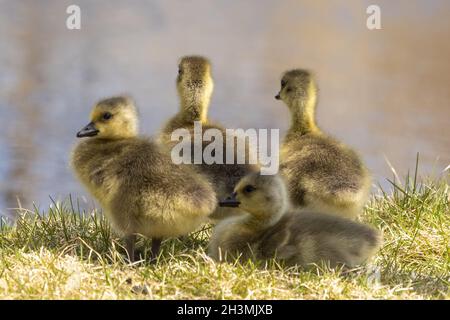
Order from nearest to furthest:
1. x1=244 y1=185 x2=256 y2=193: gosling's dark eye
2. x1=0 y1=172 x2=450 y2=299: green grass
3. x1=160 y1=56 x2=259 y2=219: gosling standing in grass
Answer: x1=0 y1=172 x2=450 y2=299: green grass < x1=244 y1=185 x2=256 y2=193: gosling's dark eye < x1=160 y1=56 x2=259 y2=219: gosling standing in grass

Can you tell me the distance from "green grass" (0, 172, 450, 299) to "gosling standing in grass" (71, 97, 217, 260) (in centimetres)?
14

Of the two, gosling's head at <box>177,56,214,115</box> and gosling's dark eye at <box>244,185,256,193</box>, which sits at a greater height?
gosling's head at <box>177,56,214,115</box>

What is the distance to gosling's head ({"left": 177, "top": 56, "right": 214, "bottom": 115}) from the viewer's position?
459cm

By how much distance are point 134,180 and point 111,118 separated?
304 millimetres

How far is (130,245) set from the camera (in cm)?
392

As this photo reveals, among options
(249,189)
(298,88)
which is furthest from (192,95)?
(249,189)

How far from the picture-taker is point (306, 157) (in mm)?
4348

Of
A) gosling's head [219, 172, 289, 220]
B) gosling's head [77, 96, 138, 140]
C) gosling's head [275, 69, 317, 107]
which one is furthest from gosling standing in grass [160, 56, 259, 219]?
gosling's head [219, 172, 289, 220]

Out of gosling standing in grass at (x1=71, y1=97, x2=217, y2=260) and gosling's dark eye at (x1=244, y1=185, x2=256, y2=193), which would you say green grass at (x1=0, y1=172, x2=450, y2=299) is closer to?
gosling standing in grass at (x1=71, y1=97, x2=217, y2=260)

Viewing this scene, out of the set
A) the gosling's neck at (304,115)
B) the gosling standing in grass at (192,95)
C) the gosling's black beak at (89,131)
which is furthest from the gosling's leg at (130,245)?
the gosling's neck at (304,115)

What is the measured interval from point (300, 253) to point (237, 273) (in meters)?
0.35

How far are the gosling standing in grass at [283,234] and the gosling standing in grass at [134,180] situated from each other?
148mm

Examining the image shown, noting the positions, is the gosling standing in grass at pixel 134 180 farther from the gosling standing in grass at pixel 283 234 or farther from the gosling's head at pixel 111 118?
the gosling standing in grass at pixel 283 234

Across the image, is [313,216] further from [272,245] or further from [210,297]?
[210,297]
